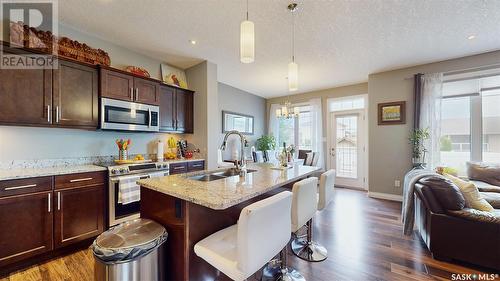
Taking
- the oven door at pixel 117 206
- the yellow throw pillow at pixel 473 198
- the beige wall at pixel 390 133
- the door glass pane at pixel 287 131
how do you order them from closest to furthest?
1. the yellow throw pillow at pixel 473 198
2. the oven door at pixel 117 206
3. the beige wall at pixel 390 133
4. the door glass pane at pixel 287 131

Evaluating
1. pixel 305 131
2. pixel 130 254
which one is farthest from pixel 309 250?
pixel 305 131

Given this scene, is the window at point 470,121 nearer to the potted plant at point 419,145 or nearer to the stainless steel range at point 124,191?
the potted plant at point 419,145

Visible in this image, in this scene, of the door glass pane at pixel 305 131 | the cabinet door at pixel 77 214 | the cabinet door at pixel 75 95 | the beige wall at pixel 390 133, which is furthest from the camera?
the door glass pane at pixel 305 131

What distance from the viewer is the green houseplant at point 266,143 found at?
610cm

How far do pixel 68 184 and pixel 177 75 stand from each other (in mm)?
2571

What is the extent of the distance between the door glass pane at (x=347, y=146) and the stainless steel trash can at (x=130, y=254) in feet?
16.7

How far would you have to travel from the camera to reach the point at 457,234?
6.24ft

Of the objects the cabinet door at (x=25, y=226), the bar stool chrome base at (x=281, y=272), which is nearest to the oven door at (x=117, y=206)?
the cabinet door at (x=25, y=226)

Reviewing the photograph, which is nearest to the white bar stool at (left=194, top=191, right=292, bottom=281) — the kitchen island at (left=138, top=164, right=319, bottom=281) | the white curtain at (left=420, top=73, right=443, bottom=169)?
the kitchen island at (left=138, top=164, right=319, bottom=281)

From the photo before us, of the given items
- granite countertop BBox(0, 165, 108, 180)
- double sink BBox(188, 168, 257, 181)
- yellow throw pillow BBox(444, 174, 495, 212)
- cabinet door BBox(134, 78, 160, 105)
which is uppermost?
cabinet door BBox(134, 78, 160, 105)

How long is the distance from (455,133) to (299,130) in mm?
3410

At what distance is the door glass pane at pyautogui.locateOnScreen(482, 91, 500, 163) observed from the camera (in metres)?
3.34

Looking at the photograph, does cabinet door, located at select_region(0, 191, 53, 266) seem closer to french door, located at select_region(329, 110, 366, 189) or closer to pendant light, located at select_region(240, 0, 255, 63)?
pendant light, located at select_region(240, 0, 255, 63)

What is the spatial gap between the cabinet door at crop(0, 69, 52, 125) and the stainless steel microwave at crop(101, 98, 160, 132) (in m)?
0.54
